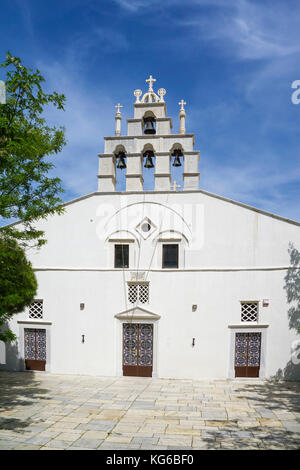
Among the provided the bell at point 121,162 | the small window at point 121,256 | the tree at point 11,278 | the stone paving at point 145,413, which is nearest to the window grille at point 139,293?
the small window at point 121,256

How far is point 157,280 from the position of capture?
41.1 ft

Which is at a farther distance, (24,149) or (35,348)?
(35,348)

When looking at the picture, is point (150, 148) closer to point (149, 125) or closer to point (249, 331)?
point (149, 125)

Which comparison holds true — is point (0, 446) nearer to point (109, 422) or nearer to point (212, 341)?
point (109, 422)

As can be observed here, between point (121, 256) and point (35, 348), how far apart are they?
506 centimetres

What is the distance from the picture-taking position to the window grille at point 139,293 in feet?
41.5

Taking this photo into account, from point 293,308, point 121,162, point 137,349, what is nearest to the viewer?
point 293,308

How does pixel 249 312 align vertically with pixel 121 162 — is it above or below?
below

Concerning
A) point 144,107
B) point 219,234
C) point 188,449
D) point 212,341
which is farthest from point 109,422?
point 144,107

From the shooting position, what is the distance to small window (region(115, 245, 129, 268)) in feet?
42.2

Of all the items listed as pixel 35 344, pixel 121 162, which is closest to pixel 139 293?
pixel 35 344

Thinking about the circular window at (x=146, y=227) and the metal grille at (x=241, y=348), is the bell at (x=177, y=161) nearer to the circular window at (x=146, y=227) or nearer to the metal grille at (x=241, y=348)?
the circular window at (x=146, y=227)

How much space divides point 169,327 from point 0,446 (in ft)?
23.4

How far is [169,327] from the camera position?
12.3m
